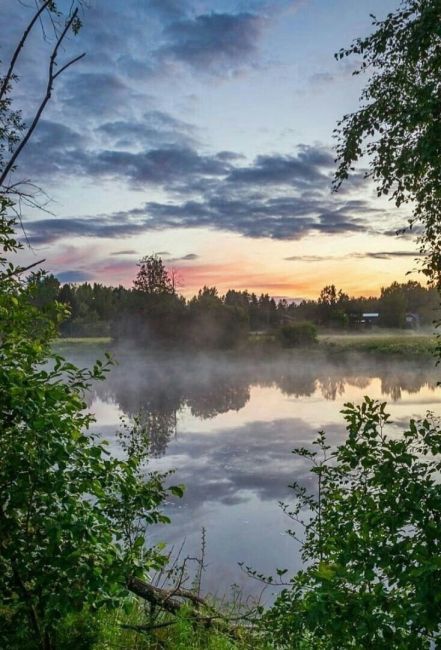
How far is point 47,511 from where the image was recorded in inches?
130

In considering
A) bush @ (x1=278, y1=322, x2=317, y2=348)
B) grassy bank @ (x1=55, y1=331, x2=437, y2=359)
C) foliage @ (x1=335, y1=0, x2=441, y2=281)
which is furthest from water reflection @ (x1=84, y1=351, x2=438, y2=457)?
foliage @ (x1=335, y1=0, x2=441, y2=281)

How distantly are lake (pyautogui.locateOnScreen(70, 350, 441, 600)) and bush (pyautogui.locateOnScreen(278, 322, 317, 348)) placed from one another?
10.4 metres

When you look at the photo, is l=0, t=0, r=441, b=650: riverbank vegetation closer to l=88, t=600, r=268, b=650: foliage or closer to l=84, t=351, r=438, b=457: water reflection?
l=88, t=600, r=268, b=650: foliage

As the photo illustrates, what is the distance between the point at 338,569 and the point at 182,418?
28431mm

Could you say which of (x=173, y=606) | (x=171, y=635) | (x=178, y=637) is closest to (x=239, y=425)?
(x=173, y=606)

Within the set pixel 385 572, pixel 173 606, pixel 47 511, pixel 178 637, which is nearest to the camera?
pixel 385 572

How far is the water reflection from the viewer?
110ft

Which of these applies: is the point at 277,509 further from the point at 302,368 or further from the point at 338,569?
the point at 302,368

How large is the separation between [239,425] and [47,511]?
25.5 meters

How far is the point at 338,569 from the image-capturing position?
294 cm

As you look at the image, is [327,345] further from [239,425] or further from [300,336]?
[239,425]

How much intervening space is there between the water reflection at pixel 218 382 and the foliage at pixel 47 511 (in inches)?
720

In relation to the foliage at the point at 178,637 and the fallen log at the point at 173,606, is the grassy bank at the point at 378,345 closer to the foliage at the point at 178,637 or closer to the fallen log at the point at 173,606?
the fallen log at the point at 173,606

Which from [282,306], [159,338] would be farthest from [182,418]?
[282,306]
